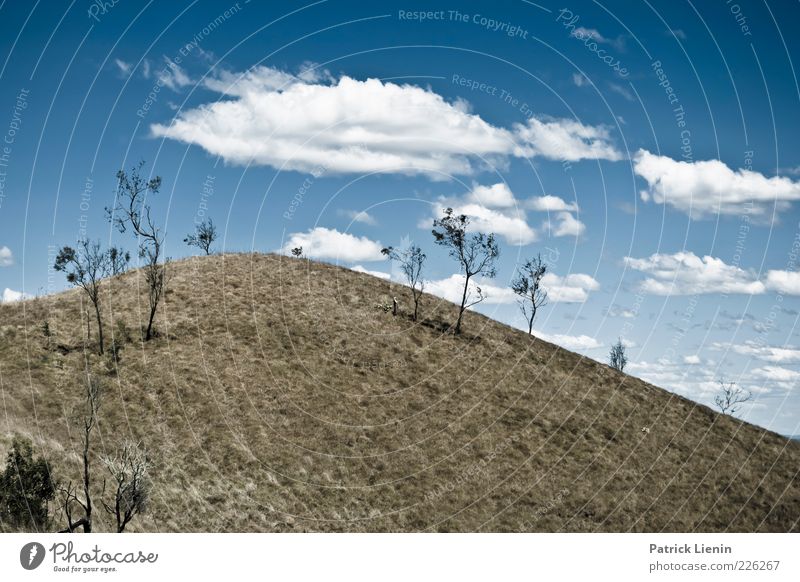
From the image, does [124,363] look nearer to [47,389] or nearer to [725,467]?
[47,389]

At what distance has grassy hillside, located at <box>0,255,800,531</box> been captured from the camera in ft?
124

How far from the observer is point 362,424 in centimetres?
4603

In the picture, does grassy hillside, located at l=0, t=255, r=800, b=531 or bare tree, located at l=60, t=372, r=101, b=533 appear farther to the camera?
grassy hillside, located at l=0, t=255, r=800, b=531

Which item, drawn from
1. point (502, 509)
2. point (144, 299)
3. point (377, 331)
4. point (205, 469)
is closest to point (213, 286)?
point (144, 299)

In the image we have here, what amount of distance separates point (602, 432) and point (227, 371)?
3162 centimetres

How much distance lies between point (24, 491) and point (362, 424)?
24.2 meters

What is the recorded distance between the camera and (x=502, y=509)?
40.9 meters

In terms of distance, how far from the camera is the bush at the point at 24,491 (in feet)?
81.4
